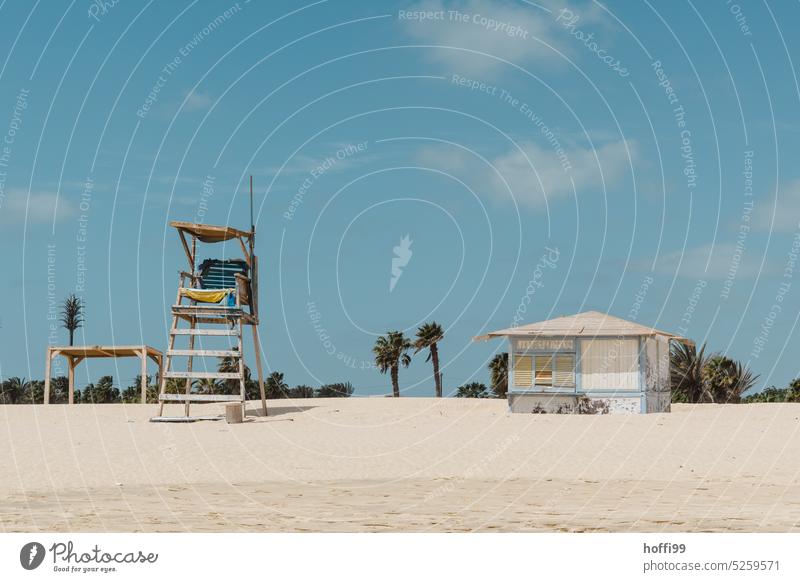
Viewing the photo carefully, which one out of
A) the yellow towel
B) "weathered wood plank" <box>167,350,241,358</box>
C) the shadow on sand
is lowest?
the shadow on sand

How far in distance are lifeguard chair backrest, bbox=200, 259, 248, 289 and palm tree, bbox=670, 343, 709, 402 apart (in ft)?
97.1

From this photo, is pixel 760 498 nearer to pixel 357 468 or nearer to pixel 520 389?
pixel 357 468

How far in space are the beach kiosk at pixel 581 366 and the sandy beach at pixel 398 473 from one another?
3.04 metres

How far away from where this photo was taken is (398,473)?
1820cm

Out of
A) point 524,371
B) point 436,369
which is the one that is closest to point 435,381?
point 436,369

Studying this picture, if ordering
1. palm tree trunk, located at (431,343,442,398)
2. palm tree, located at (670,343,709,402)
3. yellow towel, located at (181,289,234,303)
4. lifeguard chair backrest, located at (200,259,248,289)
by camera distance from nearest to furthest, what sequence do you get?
yellow towel, located at (181,289,234,303) → lifeguard chair backrest, located at (200,259,248,289) → palm tree, located at (670,343,709,402) → palm tree trunk, located at (431,343,442,398)

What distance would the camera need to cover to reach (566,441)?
2377cm

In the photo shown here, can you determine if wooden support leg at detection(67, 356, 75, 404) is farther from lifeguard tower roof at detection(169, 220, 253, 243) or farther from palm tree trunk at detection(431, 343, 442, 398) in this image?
palm tree trunk at detection(431, 343, 442, 398)

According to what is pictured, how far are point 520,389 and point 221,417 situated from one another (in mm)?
11206

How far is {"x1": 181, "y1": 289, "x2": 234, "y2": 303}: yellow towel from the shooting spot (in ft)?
97.8

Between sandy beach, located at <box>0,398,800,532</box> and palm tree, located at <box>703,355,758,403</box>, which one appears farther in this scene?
palm tree, located at <box>703,355,758,403</box>

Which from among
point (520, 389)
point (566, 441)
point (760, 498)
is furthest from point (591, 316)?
point (760, 498)

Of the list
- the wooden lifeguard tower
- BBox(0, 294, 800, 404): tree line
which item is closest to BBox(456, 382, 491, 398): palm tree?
BBox(0, 294, 800, 404): tree line

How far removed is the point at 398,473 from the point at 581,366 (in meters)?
18.4
